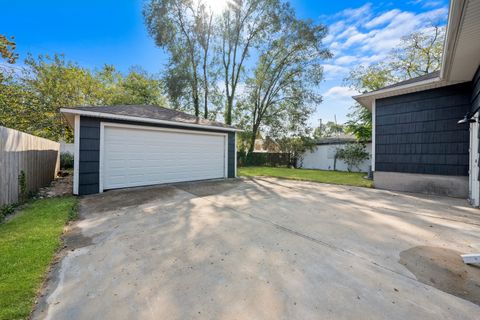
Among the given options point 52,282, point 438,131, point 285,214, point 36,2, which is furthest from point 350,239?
point 36,2

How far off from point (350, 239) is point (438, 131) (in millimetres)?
5589

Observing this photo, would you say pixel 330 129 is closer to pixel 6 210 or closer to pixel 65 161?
pixel 65 161

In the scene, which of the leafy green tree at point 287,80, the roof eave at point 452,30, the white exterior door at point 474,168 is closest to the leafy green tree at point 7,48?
the roof eave at point 452,30

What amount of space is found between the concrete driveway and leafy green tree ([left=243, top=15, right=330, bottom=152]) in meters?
13.3

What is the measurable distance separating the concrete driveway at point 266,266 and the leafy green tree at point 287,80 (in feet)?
43.6

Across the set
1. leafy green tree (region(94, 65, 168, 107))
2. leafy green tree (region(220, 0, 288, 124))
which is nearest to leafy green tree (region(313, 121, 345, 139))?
leafy green tree (region(220, 0, 288, 124))

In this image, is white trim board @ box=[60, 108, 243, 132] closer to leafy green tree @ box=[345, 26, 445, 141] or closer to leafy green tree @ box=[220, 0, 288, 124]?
leafy green tree @ box=[220, 0, 288, 124]

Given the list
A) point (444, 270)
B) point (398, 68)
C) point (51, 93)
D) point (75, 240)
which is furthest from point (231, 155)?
point (398, 68)

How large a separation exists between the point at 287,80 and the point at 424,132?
11.3 metres

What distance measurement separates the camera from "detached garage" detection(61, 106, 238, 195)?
553cm

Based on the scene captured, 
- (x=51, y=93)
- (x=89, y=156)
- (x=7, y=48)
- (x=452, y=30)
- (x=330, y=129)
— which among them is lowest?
(x=89, y=156)

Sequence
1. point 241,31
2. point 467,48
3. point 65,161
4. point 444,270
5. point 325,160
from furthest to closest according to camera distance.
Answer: point 325,160 → point 241,31 → point 65,161 → point 467,48 → point 444,270

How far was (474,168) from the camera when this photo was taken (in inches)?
187

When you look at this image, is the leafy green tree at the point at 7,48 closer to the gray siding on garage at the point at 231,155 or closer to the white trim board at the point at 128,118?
the white trim board at the point at 128,118
